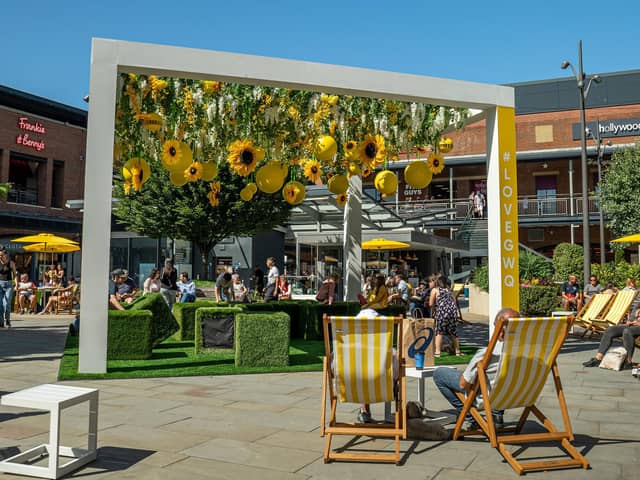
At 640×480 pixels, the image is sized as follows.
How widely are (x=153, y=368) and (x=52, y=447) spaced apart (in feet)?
15.0

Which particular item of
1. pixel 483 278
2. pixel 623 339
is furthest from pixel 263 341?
pixel 483 278

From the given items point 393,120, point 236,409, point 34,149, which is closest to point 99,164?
point 236,409

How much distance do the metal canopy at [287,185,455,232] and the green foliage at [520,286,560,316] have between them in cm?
519

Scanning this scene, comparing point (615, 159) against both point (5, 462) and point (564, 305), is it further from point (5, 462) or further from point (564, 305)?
point (5, 462)

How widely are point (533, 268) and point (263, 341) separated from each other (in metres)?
14.4

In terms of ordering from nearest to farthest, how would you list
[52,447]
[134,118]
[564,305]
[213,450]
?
1. [52,447]
2. [213,450]
3. [134,118]
4. [564,305]

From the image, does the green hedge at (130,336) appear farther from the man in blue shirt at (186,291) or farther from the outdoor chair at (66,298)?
the outdoor chair at (66,298)

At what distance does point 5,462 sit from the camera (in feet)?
12.7

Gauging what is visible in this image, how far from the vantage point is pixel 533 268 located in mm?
20562

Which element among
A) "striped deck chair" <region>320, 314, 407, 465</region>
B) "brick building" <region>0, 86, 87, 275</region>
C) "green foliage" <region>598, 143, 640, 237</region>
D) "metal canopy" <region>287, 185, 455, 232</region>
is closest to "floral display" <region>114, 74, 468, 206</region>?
"striped deck chair" <region>320, 314, 407, 465</region>

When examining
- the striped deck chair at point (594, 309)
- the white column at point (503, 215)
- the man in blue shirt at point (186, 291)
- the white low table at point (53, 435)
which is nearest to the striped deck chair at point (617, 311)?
the striped deck chair at point (594, 309)

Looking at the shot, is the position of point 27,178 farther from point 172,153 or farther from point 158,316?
point 172,153

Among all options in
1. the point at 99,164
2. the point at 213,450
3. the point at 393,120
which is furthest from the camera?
the point at 393,120

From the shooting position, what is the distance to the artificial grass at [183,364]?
25.8ft
